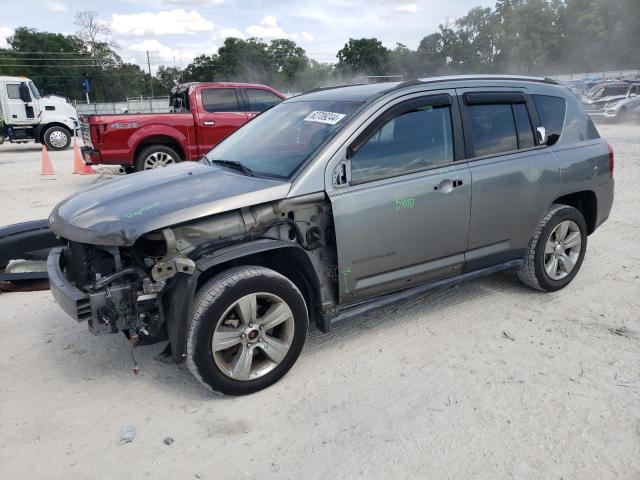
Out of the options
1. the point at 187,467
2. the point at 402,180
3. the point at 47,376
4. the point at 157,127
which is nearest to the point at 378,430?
the point at 187,467

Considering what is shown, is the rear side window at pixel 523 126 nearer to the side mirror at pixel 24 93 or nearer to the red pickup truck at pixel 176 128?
the red pickup truck at pixel 176 128

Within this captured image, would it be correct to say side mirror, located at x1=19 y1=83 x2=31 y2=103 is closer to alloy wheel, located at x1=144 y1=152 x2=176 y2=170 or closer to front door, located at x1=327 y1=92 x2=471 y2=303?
alloy wheel, located at x1=144 y1=152 x2=176 y2=170

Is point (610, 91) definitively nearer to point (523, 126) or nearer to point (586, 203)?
point (586, 203)

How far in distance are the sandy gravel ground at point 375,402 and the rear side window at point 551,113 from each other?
1399 mm

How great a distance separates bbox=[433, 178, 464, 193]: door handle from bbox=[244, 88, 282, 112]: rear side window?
7.51 meters

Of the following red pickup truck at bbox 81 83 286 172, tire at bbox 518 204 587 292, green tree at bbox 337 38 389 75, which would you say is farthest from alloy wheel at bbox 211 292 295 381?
green tree at bbox 337 38 389 75

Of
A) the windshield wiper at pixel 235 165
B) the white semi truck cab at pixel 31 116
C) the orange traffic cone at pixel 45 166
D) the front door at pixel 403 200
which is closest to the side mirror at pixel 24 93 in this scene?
the white semi truck cab at pixel 31 116

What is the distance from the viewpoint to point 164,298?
9.84 ft

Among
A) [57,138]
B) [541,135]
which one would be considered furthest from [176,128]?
[57,138]

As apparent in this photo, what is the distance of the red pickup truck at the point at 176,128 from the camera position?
9148 mm

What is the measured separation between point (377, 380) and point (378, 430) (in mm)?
A: 487

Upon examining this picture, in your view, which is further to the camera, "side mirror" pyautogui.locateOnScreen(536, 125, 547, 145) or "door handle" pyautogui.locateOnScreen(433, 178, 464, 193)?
"side mirror" pyautogui.locateOnScreen(536, 125, 547, 145)

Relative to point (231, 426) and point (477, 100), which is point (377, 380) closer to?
point (231, 426)

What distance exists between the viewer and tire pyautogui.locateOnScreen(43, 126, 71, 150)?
18.1 m
